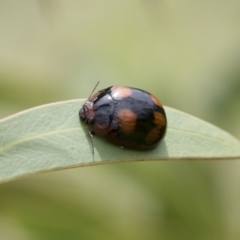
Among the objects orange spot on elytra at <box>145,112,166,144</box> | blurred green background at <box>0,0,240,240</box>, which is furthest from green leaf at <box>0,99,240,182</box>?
blurred green background at <box>0,0,240,240</box>

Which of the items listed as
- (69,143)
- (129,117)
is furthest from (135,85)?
(69,143)

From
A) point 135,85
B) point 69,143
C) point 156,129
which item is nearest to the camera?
point 69,143

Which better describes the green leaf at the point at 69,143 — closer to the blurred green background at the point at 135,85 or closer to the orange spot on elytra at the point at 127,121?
the orange spot on elytra at the point at 127,121

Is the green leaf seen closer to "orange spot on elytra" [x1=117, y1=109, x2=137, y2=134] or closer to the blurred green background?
"orange spot on elytra" [x1=117, y1=109, x2=137, y2=134]

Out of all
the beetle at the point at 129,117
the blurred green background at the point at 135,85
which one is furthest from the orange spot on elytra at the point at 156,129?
the blurred green background at the point at 135,85

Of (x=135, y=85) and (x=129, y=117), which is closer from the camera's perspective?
(x=129, y=117)

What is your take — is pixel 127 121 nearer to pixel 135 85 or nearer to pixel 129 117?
pixel 129 117

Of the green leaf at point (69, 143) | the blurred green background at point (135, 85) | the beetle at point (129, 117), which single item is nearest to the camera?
the green leaf at point (69, 143)
